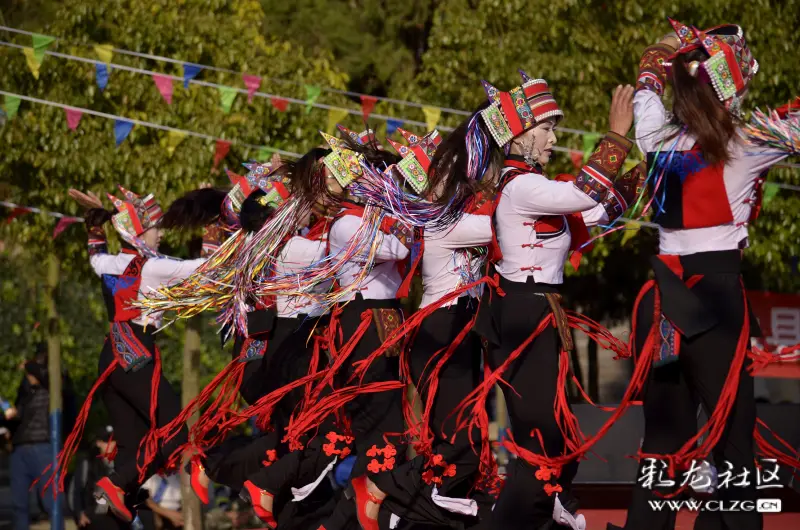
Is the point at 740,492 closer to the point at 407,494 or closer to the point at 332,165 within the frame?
the point at 407,494

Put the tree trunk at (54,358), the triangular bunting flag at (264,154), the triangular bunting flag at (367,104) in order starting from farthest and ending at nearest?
the tree trunk at (54,358), the triangular bunting flag at (264,154), the triangular bunting flag at (367,104)

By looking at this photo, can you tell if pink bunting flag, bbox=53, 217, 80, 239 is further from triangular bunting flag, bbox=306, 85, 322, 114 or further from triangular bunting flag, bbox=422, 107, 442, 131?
triangular bunting flag, bbox=422, 107, 442, 131

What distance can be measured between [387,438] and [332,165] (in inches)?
54.4

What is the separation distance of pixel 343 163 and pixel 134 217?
2106 mm

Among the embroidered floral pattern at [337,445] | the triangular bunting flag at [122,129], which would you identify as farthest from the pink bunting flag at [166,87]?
the embroidered floral pattern at [337,445]

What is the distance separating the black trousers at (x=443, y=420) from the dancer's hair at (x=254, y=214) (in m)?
1.46

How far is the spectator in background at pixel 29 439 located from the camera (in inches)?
400

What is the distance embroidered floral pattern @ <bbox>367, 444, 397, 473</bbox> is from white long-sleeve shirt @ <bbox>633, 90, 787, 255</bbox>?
1.89m

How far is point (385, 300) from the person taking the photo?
22.4 ft

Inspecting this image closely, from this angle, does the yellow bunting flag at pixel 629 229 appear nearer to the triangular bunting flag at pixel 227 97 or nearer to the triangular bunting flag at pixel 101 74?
the triangular bunting flag at pixel 227 97

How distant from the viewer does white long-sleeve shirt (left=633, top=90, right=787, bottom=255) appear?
4992 millimetres

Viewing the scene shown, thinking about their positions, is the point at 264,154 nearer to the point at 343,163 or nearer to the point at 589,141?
the point at 589,141

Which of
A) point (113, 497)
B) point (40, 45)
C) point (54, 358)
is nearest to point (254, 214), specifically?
point (113, 497)

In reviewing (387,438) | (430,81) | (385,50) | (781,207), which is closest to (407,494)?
(387,438)
